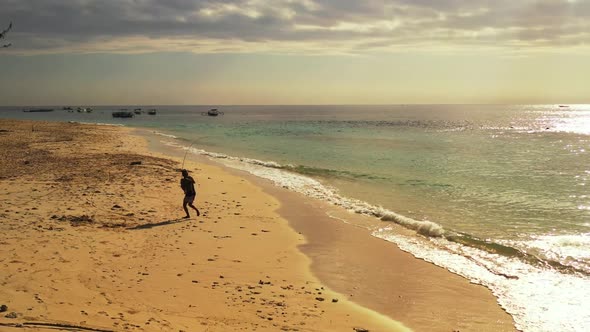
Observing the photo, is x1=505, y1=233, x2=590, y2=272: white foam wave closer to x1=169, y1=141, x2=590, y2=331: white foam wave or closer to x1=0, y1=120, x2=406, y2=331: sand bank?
x1=169, y1=141, x2=590, y2=331: white foam wave

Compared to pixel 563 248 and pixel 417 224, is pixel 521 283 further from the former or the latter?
pixel 417 224

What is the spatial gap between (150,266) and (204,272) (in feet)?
3.57

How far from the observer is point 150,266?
340 inches

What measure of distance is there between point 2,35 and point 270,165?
16.0 m

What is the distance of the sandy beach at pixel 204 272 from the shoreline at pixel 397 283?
0.03 metres

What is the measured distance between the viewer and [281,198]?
1786 centimetres

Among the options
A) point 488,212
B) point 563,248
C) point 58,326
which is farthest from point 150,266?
point 488,212

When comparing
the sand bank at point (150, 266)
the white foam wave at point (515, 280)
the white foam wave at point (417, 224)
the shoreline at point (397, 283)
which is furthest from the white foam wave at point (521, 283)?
the sand bank at point (150, 266)

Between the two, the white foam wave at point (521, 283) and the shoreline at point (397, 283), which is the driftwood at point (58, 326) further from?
the white foam wave at point (521, 283)

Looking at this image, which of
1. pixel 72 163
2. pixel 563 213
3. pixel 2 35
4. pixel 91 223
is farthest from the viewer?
pixel 72 163

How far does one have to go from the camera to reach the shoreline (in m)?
7.38

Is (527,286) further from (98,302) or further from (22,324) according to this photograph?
(22,324)

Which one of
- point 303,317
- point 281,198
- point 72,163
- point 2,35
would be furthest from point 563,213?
point 2,35

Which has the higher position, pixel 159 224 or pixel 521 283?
pixel 159 224
